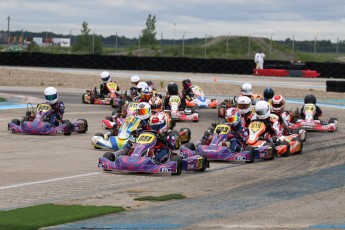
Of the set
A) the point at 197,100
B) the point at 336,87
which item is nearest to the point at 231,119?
the point at 197,100

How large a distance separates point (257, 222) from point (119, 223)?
5.37ft

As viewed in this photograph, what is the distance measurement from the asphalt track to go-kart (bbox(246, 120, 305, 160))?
0.25m

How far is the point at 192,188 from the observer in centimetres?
1377

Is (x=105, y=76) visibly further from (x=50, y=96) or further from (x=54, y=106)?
(x=50, y=96)

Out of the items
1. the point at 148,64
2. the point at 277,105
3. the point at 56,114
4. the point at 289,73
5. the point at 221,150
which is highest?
the point at 148,64

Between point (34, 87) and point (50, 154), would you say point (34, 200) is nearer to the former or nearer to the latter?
point (50, 154)

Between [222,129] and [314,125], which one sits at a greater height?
[222,129]

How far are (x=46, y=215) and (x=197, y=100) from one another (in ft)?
62.7

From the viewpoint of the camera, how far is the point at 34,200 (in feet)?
40.6

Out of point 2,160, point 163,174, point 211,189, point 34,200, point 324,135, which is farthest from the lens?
point 324,135

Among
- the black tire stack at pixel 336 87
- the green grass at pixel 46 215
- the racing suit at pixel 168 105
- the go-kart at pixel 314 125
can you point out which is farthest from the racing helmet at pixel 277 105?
the black tire stack at pixel 336 87

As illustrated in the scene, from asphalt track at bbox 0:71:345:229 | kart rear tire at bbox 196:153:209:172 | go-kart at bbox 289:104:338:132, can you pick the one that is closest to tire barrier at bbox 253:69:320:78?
go-kart at bbox 289:104:338:132

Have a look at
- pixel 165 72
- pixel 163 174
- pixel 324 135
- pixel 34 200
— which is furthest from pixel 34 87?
pixel 34 200

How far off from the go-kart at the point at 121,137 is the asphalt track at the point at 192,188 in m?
0.22
